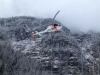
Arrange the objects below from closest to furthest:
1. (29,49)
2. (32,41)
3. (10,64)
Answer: (10,64)
(29,49)
(32,41)

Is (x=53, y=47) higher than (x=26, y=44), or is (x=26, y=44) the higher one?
(x=26, y=44)

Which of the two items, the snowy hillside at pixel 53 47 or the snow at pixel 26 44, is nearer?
the snowy hillside at pixel 53 47

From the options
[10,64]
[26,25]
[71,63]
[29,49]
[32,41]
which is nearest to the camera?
[10,64]

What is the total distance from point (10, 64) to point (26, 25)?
140841 mm

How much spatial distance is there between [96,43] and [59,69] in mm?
60371

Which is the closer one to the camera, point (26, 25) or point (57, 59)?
point (57, 59)

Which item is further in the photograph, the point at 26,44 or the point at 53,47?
the point at 26,44

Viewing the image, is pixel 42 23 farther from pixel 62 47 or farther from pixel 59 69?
pixel 59 69

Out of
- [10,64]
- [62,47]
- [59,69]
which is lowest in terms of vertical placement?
[59,69]

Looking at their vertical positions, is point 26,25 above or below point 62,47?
above

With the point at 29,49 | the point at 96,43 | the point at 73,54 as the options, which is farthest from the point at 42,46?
the point at 96,43

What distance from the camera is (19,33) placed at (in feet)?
573

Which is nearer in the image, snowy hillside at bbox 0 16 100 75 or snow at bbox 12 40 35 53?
snowy hillside at bbox 0 16 100 75

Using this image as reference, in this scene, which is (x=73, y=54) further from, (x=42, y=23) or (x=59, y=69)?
(x=42, y=23)
